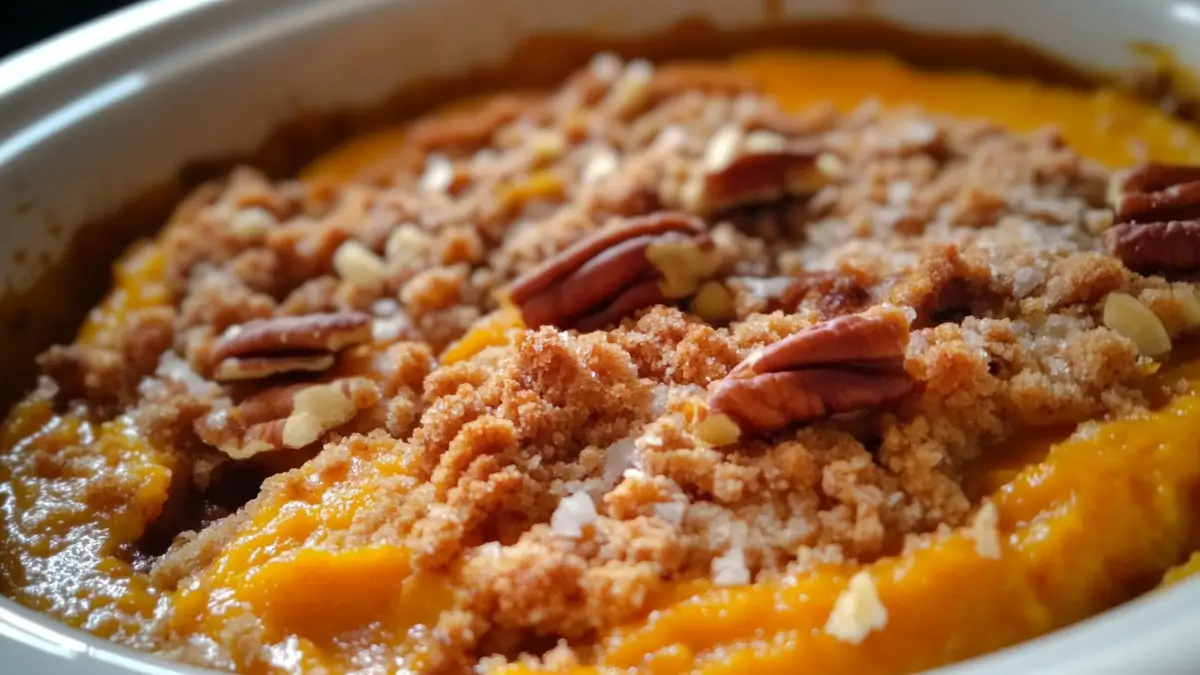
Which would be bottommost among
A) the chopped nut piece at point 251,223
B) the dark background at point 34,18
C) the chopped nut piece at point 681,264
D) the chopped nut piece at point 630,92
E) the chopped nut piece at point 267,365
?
the chopped nut piece at point 681,264

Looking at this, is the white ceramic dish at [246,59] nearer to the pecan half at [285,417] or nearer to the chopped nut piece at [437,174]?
the chopped nut piece at [437,174]

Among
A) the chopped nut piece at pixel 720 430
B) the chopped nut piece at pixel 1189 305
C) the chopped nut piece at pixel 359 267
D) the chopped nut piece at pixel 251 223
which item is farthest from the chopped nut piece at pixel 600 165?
the chopped nut piece at pixel 1189 305

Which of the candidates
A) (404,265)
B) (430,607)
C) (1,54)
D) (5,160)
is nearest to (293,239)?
(404,265)

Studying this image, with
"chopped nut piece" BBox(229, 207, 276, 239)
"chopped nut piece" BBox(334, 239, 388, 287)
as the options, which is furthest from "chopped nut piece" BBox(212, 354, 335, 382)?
"chopped nut piece" BBox(229, 207, 276, 239)

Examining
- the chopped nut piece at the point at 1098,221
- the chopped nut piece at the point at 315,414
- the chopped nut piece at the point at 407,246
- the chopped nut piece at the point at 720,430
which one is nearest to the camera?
the chopped nut piece at the point at 720,430

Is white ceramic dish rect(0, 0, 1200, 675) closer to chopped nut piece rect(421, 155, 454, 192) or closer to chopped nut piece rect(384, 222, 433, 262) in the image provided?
chopped nut piece rect(421, 155, 454, 192)

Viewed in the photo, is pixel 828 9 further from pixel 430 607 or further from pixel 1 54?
pixel 1 54
